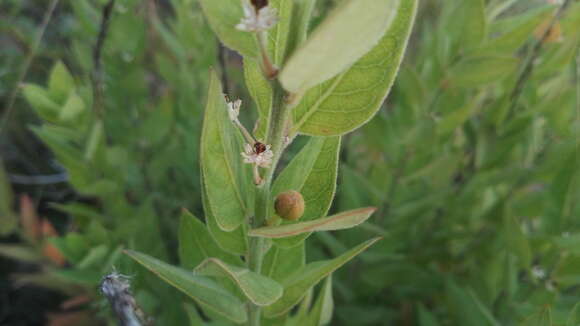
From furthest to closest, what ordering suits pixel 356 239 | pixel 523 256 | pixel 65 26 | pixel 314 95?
pixel 65 26 → pixel 356 239 → pixel 523 256 → pixel 314 95

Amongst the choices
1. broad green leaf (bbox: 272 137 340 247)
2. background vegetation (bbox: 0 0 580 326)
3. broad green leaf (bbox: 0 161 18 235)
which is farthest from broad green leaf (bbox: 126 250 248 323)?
broad green leaf (bbox: 0 161 18 235)

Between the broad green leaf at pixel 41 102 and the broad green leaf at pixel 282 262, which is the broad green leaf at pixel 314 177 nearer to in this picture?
the broad green leaf at pixel 282 262

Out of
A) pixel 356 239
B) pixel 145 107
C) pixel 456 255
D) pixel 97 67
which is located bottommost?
pixel 456 255

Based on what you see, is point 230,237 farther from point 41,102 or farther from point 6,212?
point 6,212

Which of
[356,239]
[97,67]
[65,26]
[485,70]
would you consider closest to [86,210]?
[97,67]

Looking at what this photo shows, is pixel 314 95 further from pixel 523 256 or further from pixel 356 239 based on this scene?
pixel 356 239

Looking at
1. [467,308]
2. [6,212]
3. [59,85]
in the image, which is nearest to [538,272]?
[467,308]

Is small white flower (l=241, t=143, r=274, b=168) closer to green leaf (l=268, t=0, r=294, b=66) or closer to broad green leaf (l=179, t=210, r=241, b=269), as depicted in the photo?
green leaf (l=268, t=0, r=294, b=66)
